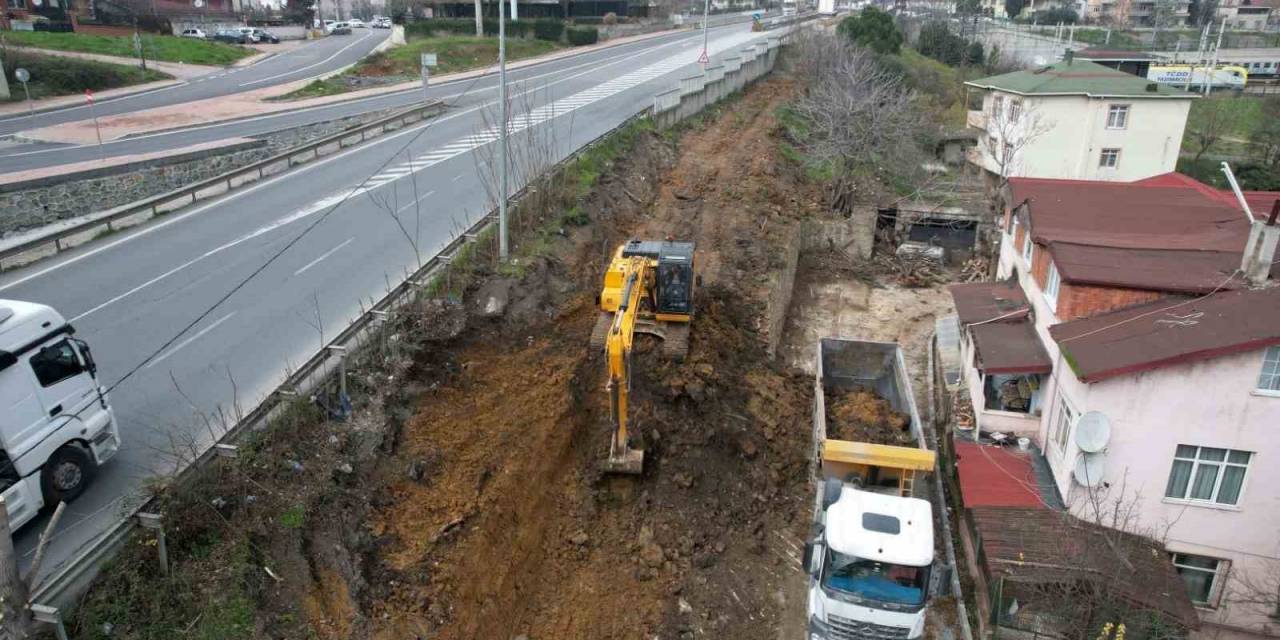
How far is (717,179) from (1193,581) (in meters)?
23.2

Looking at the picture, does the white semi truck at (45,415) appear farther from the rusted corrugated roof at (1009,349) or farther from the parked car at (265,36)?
the parked car at (265,36)

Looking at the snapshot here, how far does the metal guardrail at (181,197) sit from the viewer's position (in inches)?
837

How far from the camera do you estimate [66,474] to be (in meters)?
12.0

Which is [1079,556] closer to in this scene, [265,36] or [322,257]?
[322,257]

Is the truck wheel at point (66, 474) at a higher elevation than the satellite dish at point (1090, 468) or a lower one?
higher

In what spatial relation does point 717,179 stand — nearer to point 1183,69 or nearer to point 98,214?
point 98,214

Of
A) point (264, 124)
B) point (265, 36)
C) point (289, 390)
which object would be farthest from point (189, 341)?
point (265, 36)

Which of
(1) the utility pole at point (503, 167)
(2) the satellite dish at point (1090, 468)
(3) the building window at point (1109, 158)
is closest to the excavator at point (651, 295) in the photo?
(1) the utility pole at point (503, 167)

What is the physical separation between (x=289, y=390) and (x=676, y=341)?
335 inches

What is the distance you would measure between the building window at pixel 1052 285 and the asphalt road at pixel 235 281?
14.8 metres

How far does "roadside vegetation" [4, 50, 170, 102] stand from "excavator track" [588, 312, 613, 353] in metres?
43.2

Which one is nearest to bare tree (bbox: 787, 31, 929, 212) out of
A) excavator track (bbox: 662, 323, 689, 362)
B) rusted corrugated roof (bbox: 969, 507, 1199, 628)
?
excavator track (bbox: 662, 323, 689, 362)

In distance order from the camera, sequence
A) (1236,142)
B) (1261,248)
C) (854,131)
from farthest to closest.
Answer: (1236,142), (854,131), (1261,248)

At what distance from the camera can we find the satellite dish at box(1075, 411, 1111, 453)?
14.7 meters
